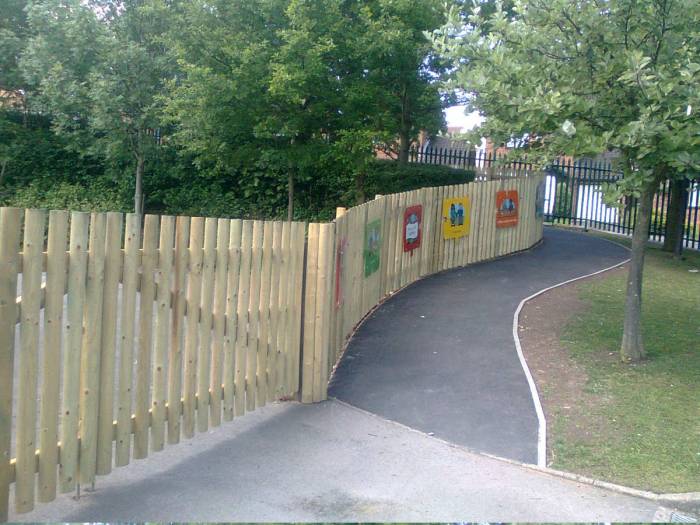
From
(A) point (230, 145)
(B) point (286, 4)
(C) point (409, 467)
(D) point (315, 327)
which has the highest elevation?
(B) point (286, 4)

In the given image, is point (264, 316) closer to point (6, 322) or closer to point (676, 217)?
point (6, 322)

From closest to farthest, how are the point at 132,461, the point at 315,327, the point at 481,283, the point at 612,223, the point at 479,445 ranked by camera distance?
1. the point at 132,461
2. the point at 479,445
3. the point at 315,327
4. the point at 481,283
5. the point at 612,223

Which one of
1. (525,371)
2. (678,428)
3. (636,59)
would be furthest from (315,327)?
(636,59)

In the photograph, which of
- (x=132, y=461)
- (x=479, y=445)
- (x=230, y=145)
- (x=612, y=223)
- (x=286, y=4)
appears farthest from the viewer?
(x=612, y=223)

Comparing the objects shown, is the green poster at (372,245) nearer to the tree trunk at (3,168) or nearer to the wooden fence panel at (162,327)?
the wooden fence panel at (162,327)

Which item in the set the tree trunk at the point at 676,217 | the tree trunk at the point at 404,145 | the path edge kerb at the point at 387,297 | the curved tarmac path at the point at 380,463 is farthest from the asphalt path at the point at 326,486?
the tree trunk at the point at 404,145

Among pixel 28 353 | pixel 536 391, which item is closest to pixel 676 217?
pixel 536 391

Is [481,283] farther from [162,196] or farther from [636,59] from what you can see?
[162,196]

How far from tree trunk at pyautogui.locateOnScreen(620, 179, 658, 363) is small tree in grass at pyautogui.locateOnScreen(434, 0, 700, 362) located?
12mm

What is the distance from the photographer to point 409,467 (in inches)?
255

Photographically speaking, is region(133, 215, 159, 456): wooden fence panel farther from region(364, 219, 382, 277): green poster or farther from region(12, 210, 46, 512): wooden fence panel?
region(364, 219, 382, 277): green poster

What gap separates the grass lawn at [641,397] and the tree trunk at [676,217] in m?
5.00

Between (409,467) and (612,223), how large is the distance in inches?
695

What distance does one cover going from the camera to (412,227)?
13.3 m
